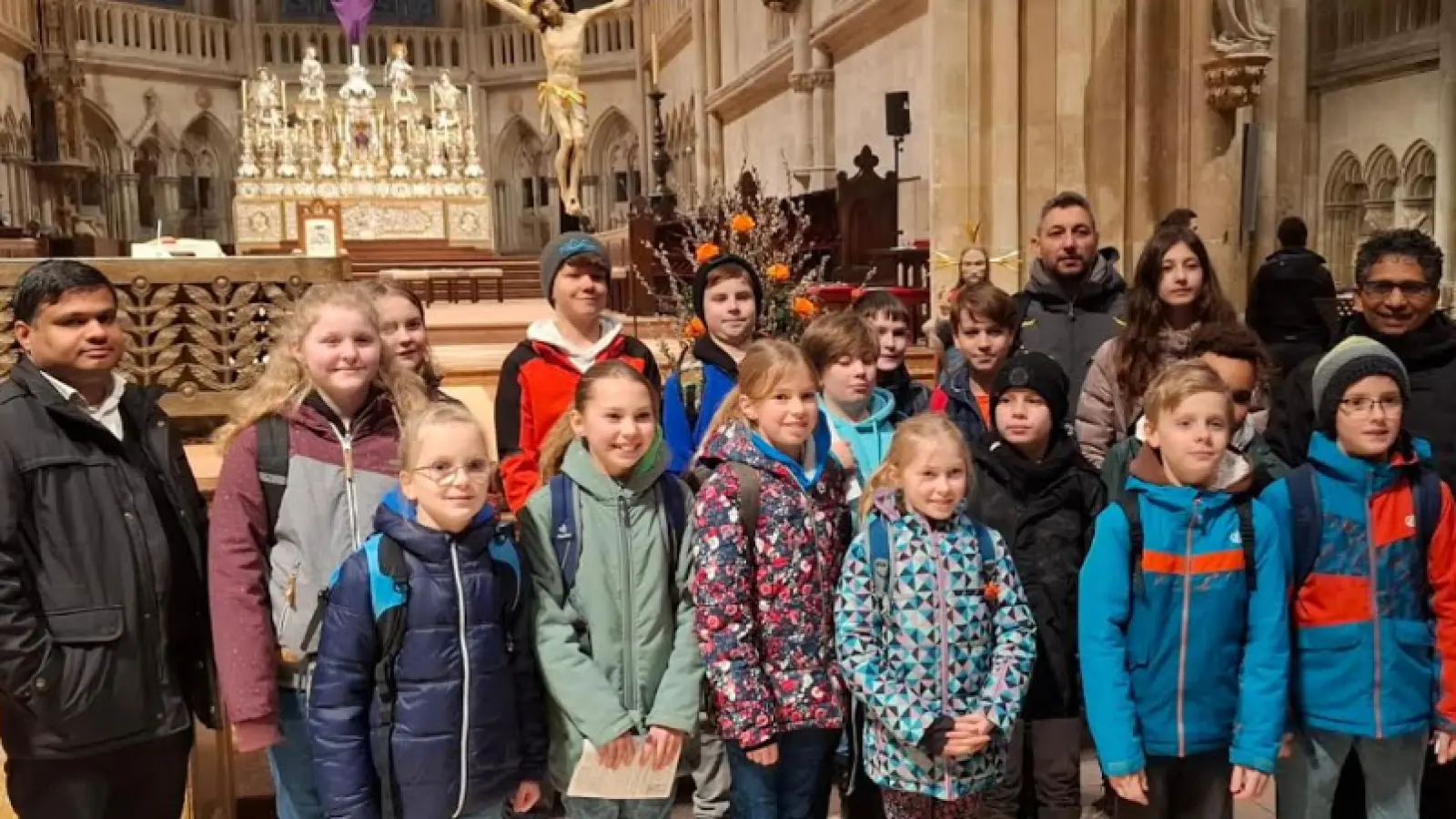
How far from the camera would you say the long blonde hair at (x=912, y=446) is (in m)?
2.46

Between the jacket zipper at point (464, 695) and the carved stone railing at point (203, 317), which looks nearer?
the jacket zipper at point (464, 695)

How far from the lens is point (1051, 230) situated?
11.6 ft

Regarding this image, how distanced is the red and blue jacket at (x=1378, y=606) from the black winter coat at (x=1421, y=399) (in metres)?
0.24

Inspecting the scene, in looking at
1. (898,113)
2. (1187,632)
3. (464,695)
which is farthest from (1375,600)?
(898,113)

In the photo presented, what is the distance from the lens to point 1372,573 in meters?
2.56

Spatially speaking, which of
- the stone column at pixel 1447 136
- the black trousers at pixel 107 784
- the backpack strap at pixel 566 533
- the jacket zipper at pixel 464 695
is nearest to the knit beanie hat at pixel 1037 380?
the backpack strap at pixel 566 533

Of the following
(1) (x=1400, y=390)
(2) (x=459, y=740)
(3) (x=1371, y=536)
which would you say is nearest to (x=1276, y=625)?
(3) (x=1371, y=536)

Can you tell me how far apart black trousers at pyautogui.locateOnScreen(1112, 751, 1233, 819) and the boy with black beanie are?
17 centimetres

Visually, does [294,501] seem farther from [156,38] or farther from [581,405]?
[156,38]

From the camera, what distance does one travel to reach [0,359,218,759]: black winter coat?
7.16 feet

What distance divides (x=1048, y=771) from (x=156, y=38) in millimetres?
26624

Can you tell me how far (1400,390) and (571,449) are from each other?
183 cm

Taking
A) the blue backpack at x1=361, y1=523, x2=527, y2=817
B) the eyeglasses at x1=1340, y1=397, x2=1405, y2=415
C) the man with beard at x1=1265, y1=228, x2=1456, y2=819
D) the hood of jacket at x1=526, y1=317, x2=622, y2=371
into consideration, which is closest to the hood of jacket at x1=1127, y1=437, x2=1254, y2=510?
the eyeglasses at x1=1340, y1=397, x2=1405, y2=415

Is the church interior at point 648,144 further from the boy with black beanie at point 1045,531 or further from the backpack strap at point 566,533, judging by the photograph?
the boy with black beanie at point 1045,531
